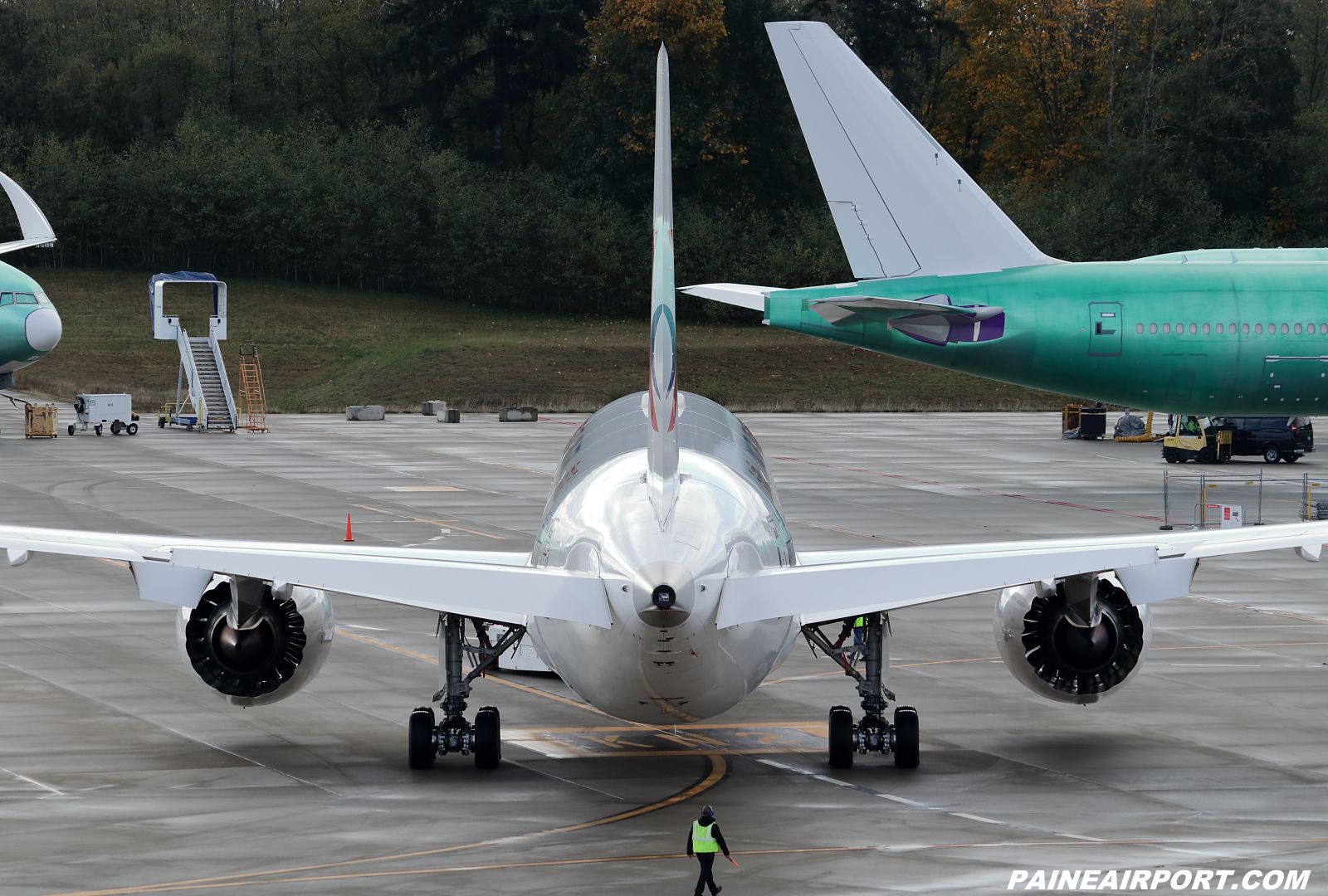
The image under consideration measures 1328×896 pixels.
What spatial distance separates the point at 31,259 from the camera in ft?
399

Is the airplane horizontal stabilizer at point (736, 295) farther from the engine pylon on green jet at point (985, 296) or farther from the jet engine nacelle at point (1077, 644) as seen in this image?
the jet engine nacelle at point (1077, 644)

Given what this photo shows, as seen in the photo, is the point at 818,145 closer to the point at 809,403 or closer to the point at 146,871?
the point at 146,871

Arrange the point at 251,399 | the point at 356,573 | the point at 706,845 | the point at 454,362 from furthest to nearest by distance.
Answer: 1. the point at 454,362
2. the point at 251,399
3. the point at 356,573
4. the point at 706,845

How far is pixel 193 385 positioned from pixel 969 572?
57.1 meters

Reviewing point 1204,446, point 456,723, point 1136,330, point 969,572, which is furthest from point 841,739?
point 1204,446

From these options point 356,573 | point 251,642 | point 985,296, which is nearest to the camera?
point 356,573

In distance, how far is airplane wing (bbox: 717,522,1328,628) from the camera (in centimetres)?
1398

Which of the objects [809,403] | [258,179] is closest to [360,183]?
[258,179]

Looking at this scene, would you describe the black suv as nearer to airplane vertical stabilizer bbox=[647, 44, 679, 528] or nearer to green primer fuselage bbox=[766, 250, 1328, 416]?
green primer fuselage bbox=[766, 250, 1328, 416]

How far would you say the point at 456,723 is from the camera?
17.6 m

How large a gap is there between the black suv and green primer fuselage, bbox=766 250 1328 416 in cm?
947

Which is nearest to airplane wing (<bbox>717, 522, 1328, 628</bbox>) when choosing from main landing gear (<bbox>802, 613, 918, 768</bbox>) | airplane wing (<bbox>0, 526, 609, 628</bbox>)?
main landing gear (<bbox>802, 613, 918, 768</bbox>)

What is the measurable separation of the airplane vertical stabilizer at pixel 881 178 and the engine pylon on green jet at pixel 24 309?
29.9m

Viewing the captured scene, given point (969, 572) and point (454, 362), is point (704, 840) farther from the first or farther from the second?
point (454, 362)
